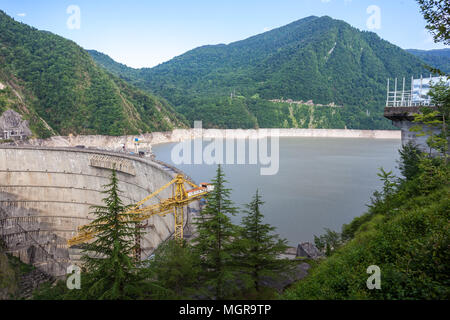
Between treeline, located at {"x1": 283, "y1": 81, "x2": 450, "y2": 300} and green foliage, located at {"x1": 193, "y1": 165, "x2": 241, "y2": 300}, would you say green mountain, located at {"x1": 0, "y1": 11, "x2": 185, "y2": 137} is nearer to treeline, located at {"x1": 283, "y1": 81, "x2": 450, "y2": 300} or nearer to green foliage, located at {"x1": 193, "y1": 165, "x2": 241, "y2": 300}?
green foliage, located at {"x1": 193, "y1": 165, "x2": 241, "y2": 300}

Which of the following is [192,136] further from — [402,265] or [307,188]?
[402,265]

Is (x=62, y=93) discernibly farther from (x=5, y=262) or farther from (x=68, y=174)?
(x=5, y=262)

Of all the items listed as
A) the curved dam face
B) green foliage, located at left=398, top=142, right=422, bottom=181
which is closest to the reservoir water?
green foliage, located at left=398, top=142, right=422, bottom=181

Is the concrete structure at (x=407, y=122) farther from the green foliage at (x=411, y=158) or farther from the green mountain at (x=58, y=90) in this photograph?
the green mountain at (x=58, y=90)

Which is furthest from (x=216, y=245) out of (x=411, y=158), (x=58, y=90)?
(x=58, y=90)

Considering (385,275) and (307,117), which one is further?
(307,117)
